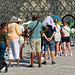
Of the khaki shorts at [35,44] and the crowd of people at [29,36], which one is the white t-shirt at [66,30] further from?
the khaki shorts at [35,44]

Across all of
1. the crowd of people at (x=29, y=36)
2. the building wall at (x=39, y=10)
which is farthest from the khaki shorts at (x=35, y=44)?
the building wall at (x=39, y=10)

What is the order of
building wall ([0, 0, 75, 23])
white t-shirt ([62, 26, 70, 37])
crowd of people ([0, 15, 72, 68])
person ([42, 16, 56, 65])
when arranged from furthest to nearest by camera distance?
building wall ([0, 0, 75, 23])
white t-shirt ([62, 26, 70, 37])
person ([42, 16, 56, 65])
crowd of people ([0, 15, 72, 68])

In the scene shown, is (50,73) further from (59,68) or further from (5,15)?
(5,15)

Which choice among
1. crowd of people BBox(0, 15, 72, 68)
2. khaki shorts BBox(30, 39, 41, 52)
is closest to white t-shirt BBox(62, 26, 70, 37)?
crowd of people BBox(0, 15, 72, 68)

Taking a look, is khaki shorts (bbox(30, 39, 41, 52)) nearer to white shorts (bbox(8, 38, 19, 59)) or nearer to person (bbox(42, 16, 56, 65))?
white shorts (bbox(8, 38, 19, 59))

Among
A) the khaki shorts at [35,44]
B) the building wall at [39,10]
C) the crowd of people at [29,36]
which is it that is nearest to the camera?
the crowd of people at [29,36]

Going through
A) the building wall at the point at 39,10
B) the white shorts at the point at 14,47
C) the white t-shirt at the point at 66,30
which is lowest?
the white shorts at the point at 14,47

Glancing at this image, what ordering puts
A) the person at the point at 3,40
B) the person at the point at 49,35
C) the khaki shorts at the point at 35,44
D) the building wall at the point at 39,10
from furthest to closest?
1. the building wall at the point at 39,10
2. the person at the point at 49,35
3. the khaki shorts at the point at 35,44
4. the person at the point at 3,40

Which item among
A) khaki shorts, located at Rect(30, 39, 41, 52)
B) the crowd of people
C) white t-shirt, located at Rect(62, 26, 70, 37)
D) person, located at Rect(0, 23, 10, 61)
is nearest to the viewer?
person, located at Rect(0, 23, 10, 61)

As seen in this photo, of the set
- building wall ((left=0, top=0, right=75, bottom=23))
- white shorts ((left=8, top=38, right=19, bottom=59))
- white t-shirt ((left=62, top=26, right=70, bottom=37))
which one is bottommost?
white shorts ((left=8, top=38, right=19, bottom=59))

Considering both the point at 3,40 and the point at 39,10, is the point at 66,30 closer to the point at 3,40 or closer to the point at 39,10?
the point at 3,40

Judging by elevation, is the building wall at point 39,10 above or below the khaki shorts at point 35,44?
above

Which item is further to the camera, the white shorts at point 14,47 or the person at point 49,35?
the person at point 49,35

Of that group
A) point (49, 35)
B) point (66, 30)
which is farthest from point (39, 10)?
point (49, 35)
